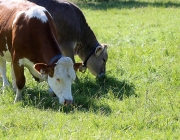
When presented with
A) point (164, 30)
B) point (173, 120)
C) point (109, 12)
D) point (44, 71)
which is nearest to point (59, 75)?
point (44, 71)

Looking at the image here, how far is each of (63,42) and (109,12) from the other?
35.0ft

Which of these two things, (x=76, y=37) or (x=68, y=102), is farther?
(x=76, y=37)

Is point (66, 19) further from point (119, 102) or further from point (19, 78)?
point (119, 102)

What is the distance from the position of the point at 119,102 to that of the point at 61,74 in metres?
1.10

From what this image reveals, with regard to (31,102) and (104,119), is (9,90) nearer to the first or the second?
(31,102)

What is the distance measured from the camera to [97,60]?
11.1 meters

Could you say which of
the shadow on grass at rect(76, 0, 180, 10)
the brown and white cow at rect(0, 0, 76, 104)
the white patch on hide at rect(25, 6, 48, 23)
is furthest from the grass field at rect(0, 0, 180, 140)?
the shadow on grass at rect(76, 0, 180, 10)

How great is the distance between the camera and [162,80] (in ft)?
31.9

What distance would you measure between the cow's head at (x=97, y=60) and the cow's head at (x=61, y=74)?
259cm

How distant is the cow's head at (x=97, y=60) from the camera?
35.7ft

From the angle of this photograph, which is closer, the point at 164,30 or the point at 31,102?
the point at 31,102

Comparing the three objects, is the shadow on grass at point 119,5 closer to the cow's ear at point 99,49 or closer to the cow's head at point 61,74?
the cow's ear at point 99,49

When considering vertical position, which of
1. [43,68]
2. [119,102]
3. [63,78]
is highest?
[43,68]

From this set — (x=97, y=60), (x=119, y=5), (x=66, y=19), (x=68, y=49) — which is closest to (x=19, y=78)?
(x=68, y=49)
